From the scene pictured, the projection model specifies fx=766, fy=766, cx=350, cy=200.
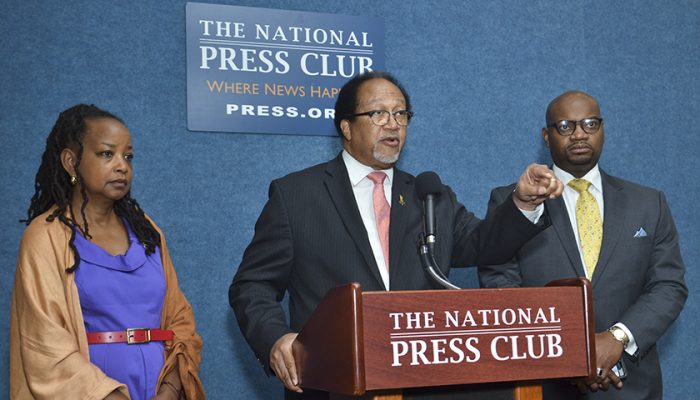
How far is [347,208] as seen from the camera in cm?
231

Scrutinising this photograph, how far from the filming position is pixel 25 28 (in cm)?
328

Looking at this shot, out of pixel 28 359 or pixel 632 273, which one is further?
pixel 632 273

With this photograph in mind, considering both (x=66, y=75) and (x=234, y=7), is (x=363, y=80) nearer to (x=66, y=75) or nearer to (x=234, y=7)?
(x=234, y=7)

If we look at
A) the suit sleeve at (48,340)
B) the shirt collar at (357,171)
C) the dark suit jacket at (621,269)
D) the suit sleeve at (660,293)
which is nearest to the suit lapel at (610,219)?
the dark suit jacket at (621,269)

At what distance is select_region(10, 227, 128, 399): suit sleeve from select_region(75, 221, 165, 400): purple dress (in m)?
0.07

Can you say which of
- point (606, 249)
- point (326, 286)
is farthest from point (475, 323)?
point (606, 249)

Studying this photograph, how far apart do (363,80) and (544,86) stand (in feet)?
5.76

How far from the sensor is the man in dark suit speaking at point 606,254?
269 cm

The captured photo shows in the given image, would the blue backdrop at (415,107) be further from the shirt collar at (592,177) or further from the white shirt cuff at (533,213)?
the white shirt cuff at (533,213)

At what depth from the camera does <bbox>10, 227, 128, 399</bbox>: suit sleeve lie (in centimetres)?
209

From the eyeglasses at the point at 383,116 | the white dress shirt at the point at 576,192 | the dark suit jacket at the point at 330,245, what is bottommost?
the dark suit jacket at the point at 330,245

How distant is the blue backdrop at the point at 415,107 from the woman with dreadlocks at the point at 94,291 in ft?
2.84

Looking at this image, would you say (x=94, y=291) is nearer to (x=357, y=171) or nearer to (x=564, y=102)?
(x=357, y=171)

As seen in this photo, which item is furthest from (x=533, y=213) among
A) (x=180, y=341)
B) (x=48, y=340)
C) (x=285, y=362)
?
(x=48, y=340)
